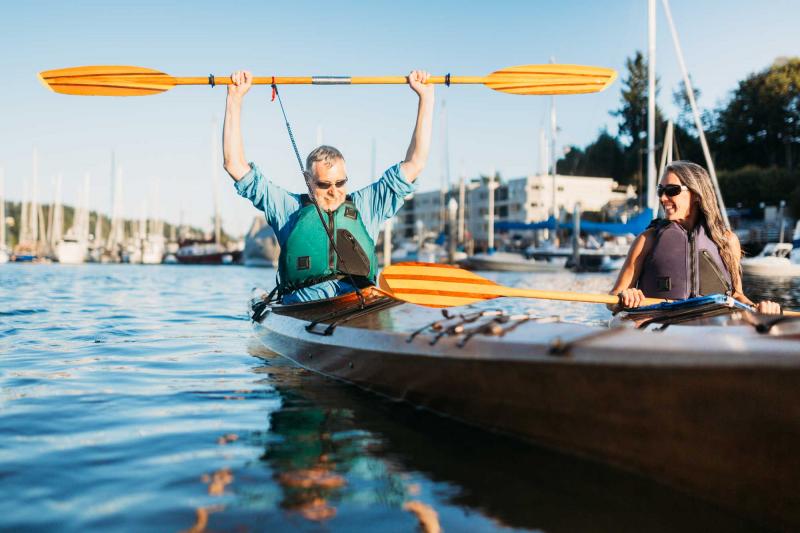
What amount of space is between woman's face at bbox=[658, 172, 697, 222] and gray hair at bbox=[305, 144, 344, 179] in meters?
2.45

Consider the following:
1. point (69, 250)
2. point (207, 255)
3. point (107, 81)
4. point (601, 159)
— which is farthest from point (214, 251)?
point (107, 81)

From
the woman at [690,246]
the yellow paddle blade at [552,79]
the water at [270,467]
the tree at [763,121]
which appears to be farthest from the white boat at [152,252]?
the woman at [690,246]

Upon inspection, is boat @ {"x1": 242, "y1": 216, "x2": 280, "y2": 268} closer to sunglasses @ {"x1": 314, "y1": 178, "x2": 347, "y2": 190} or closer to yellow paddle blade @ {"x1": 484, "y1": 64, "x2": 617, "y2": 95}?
yellow paddle blade @ {"x1": 484, "y1": 64, "x2": 617, "y2": 95}

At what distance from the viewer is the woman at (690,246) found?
4.89 m

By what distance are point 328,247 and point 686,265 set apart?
2.68m

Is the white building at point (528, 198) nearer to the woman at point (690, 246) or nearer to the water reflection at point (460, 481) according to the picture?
the woman at point (690, 246)

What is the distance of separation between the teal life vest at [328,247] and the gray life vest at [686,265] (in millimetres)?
2239

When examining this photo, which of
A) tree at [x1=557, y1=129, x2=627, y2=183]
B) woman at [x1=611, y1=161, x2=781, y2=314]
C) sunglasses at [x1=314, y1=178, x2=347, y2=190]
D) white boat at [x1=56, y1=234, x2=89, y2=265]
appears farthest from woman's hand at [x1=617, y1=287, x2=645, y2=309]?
tree at [x1=557, y1=129, x2=627, y2=183]

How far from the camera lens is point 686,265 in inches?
193

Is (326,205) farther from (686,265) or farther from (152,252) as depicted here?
(152,252)

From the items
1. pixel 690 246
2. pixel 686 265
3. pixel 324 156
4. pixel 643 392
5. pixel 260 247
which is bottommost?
pixel 643 392

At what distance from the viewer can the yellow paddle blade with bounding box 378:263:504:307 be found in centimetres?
463

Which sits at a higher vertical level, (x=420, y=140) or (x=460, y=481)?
(x=420, y=140)

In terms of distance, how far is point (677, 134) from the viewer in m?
55.1
